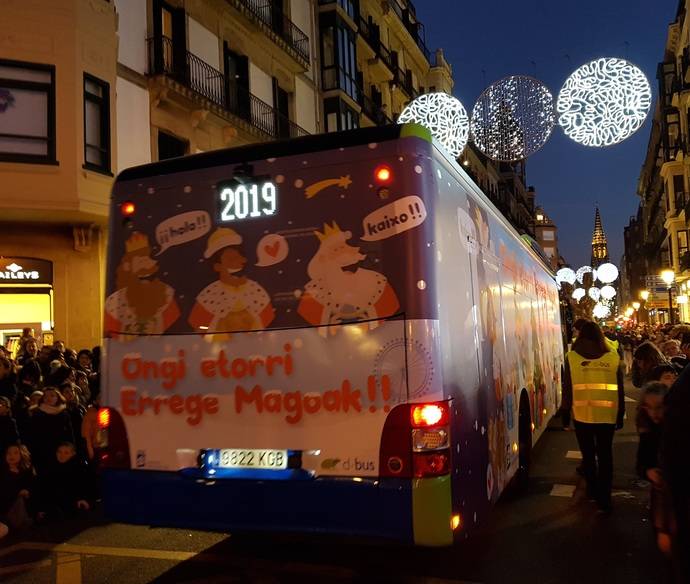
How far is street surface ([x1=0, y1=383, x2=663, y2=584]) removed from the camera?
503 cm

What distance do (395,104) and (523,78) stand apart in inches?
1031

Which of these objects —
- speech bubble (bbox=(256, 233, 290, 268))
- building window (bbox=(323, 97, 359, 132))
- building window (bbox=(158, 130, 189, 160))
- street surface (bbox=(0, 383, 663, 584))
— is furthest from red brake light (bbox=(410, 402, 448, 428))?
building window (bbox=(323, 97, 359, 132))

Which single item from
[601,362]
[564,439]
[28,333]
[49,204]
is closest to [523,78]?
[601,362]

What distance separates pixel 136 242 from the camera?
195 inches

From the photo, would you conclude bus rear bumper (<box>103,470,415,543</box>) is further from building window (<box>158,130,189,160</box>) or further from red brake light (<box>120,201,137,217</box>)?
building window (<box>158,130,189,160</box>)

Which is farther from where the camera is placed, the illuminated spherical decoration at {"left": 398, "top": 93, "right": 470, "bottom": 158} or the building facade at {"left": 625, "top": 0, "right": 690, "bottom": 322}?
the building facade at {"left": 625, "top": 0, "right": 690, "bottom": 322}

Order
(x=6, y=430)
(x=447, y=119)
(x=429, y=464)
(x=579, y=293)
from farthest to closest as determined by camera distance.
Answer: (x=579, y=293) → (x=447, y=119) → (x=6, y=430) → (x=429, y=464)

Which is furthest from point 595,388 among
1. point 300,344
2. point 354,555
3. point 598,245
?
point 598,245

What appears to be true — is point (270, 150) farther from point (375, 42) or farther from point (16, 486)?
point (375, 42)

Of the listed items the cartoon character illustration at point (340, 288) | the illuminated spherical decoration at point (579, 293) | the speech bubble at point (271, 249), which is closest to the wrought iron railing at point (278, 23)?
the speech bubble at point (271, 249)

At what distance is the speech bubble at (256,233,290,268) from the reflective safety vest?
3.68 metres

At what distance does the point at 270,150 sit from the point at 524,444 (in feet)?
14.3

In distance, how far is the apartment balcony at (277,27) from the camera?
778 inches

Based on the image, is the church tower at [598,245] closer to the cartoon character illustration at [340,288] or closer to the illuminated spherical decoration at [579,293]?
the illuminated spherical decoration at [579,293]
